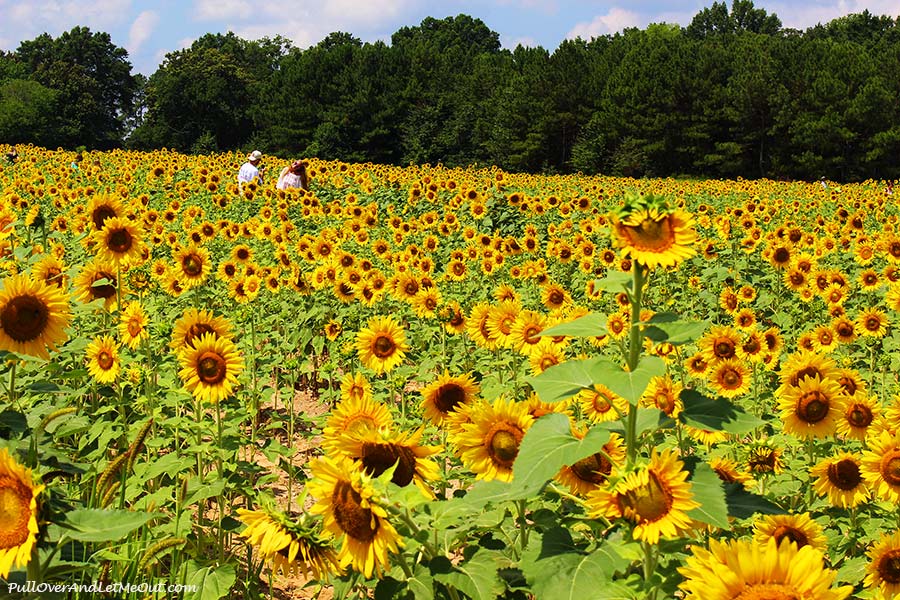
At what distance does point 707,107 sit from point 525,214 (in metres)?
46.1

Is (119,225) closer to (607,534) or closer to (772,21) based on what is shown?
(607,534)

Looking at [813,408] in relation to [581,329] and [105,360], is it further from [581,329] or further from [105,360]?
[105,360]

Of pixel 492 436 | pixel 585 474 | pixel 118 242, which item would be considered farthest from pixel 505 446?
pixel 118 242

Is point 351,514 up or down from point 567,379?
down

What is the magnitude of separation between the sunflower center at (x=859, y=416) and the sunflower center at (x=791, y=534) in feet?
3.41

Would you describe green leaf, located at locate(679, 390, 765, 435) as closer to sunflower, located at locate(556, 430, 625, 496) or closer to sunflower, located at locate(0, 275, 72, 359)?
sunflower, located at locate(556, 430, 625, 496)

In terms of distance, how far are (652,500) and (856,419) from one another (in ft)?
6.51

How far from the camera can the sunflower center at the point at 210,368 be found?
3.18 m

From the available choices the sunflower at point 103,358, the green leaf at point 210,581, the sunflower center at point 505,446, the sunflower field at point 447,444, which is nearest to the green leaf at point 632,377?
the sunflower field at point 447,444

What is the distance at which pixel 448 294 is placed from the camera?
23.3ft

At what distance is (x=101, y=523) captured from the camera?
63.9 inches

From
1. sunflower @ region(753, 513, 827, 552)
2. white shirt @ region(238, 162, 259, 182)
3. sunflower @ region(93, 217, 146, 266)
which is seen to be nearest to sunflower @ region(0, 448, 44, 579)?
sunflower @ region(753, 513, 827, 552)

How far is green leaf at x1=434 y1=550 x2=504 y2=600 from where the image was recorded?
174 centimetres

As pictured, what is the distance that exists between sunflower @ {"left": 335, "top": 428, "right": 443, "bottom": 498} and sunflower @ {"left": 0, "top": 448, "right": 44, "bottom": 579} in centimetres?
66
